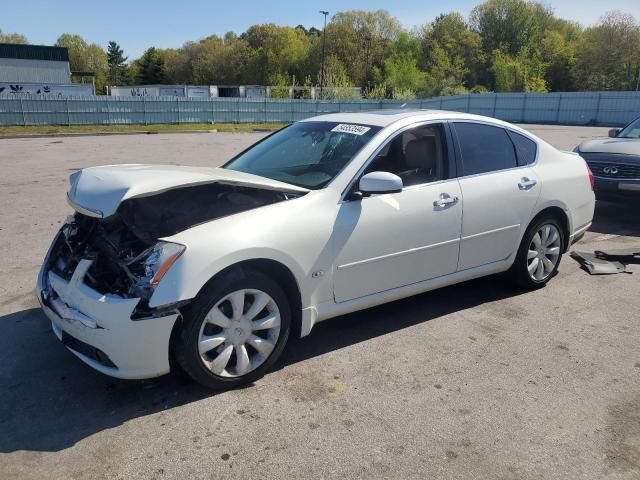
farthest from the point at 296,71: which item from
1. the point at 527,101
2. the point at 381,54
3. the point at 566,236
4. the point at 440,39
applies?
the point at 566,236

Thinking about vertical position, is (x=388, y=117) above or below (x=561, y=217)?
above

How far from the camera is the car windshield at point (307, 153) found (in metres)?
3.95

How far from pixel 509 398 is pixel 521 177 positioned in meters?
2.16

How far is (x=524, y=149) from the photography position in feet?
16.3

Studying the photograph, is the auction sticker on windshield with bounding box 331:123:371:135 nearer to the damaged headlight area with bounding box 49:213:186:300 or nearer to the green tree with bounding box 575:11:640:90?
the damaged headlight area with bounding box 49:213:186:300

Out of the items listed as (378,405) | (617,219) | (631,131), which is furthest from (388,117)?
(631,131)

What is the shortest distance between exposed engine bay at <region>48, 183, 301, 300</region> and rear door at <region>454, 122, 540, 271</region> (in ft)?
5.22

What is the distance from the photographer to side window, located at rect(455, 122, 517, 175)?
→ 14.6ft

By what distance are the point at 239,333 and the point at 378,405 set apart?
922mm

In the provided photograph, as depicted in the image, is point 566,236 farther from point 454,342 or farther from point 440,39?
point 440,39

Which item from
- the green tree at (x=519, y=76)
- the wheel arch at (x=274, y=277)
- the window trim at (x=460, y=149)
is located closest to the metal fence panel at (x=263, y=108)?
the green tree at (x=519, y=76)

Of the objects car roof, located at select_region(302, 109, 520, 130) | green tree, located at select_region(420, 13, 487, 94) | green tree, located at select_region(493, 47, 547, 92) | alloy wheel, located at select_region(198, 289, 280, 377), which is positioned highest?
green tree, located at select_region(420, 13, 487, 94)

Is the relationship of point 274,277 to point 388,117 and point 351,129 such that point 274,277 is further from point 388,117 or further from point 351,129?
point 388,117

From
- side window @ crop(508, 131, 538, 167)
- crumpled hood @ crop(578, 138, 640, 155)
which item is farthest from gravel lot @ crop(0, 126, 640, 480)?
crumpled hood @ crop(578, 138, 640, 155)
